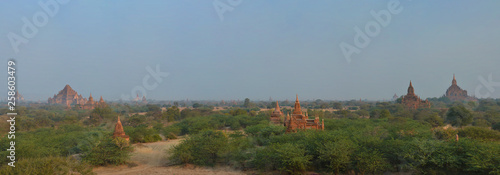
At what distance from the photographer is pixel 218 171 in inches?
704

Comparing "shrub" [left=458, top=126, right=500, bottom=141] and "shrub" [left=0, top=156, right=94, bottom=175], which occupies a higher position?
"shrub" [left=0, top=156, right=94, bottom=175]

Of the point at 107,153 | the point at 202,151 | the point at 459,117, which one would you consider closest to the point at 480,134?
the point at 459,117

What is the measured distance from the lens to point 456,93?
111562 millimetres

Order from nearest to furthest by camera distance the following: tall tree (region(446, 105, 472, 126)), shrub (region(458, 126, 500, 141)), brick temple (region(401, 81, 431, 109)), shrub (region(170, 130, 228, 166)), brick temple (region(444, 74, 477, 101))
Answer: shrub (region(170, 130, 228, 166)) < shrub (region(458, 126, 500, 141)) < tall tree (region(446, 105, 472, 126)) < brick temple (region(401, 81, 431, 109)) < brick temple (region(444, 74, 477, 101))

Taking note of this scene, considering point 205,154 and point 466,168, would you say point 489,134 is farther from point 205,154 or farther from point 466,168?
point 205,154

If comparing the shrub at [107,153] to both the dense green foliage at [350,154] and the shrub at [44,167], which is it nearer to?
the dense green foliage at [350,154]

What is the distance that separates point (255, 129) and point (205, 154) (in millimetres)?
9224

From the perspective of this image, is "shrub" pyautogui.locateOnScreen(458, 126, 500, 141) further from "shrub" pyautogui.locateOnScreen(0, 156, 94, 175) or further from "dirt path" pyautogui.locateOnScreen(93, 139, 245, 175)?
"shrub" pyautogui.locateOnScreen(0, 156, 94, 175)

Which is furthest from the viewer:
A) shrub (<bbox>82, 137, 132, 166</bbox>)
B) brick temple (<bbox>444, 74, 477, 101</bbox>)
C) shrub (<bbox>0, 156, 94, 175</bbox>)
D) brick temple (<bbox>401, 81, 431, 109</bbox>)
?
brick temple (<bbox>444, 74, 477, 101</bbox>)

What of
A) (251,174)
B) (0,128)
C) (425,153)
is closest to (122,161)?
(251,174)

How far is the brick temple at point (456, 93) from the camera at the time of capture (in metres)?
110

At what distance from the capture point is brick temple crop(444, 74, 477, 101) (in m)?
110

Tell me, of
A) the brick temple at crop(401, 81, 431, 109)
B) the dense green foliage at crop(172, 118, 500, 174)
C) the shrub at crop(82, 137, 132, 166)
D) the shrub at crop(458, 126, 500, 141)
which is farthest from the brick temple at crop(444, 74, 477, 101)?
the shrub at crop(82, 137, 132, 166)

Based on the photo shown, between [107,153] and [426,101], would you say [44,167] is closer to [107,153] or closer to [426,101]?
[107,153]
